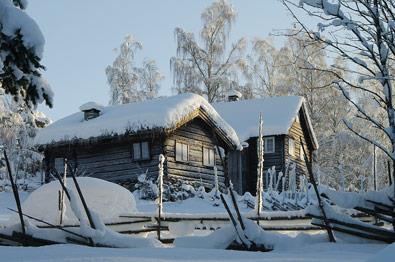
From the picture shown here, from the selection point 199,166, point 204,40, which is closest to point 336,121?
point 204,40

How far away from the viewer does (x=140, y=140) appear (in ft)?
71.6

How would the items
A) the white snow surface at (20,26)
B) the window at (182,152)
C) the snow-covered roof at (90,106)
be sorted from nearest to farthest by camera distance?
the white snow surface at (20,26), the window at (182,152), the snow-covered roof at (90,106)

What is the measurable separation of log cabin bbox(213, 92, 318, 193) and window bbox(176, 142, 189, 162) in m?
4.20

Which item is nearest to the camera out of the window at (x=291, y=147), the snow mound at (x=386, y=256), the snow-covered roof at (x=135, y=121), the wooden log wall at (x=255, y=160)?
the snow mound at (x=386, y=256)

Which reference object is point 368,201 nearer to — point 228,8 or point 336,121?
point 336,121

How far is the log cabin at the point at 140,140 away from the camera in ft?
68.0

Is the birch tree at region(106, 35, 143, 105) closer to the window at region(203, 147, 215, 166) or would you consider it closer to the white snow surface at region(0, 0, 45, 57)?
the window at region(203, 147, 215, 166)

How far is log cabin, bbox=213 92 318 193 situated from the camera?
89.6 ft

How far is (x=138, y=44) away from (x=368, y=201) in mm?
32772

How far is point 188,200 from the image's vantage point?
18562 mm

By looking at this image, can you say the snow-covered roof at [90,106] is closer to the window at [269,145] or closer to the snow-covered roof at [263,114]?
the snow-covered roof at [263,114]

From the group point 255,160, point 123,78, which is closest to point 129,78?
point 123,78

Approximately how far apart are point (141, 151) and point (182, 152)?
1721mm

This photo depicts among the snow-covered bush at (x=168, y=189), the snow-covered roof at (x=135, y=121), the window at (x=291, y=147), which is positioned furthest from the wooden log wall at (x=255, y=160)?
the snow-covered bush at (x=168, y=189)
